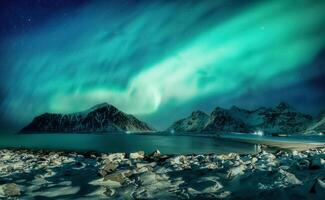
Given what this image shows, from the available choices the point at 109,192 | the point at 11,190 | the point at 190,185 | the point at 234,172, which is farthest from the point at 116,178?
the point at 234,172

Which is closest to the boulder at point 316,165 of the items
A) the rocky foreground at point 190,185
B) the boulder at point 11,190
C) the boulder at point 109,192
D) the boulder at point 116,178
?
the rocky foreground at point 190,185

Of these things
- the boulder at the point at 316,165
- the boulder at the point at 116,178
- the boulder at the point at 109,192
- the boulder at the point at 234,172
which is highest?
the boulder at the point at 316,165

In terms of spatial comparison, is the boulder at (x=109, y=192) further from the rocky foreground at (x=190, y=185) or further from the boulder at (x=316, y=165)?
the boulder at (x=316, y=165)

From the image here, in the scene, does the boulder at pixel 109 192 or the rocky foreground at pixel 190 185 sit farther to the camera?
the boulder at pixel 109 192

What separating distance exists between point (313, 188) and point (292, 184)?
1032 millimetres

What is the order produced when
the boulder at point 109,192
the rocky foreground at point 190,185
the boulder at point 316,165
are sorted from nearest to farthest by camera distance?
the rocky foreground at point 190,185, the boulder at point 109,192, the boulder at point 316,165

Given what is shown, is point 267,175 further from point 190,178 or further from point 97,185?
point 97,185

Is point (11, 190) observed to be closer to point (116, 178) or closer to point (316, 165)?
point (116, 178)

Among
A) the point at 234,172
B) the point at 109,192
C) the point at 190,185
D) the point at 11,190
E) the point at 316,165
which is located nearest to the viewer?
the point at 109,192

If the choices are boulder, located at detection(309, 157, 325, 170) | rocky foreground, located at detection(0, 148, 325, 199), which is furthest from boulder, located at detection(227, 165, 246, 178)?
boulder, located at detection(309, 157, 325, 170)

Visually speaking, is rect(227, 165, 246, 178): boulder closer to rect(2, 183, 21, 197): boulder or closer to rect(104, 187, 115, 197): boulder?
rect(104, 187, 115, 197): boulder

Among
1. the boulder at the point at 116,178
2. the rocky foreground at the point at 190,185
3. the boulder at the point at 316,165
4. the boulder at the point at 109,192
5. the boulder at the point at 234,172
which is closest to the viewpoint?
the rocky foreground at the point at 190,185

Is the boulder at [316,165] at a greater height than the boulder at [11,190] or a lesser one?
greater

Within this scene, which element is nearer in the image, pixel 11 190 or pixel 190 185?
pixel 11 190
